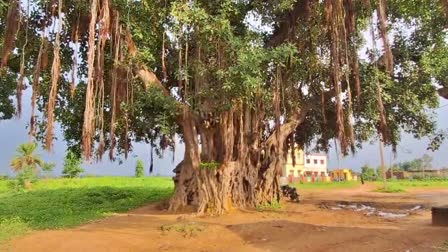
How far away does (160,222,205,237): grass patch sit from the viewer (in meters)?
9.31

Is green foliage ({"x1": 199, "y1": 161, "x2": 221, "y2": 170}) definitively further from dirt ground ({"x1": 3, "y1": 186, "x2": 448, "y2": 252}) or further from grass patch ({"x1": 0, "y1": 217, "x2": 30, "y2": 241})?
grass patch ({"x1": 0, "y1": 217, "x2": 30, "y2": 241})

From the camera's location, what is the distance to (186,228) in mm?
9523

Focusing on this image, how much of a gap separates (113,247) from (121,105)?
3.89m

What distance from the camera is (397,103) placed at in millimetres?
14375

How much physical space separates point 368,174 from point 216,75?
148ft

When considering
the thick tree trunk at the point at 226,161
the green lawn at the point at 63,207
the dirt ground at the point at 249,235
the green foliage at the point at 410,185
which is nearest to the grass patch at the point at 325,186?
the green foliage at the point at 410,185

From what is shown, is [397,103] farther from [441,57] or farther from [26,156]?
[26,156]

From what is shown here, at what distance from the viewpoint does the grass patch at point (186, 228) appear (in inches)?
367

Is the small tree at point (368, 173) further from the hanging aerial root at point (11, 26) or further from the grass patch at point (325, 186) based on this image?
the hanging aerial root at point (11, 26)

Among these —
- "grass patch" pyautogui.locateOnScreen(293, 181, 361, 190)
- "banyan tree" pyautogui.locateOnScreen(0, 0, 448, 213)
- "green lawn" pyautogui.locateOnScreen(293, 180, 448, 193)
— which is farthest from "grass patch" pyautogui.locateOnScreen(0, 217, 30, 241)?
"green lawn" pyautogui.locateOnScreen(293, 180, 448, 193)

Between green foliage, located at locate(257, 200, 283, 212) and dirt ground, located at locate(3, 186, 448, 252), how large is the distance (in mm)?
968

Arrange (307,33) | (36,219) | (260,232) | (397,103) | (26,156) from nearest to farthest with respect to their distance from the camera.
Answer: (260,232) < (307,33) < (36,219) < (397,103) < (26,156)

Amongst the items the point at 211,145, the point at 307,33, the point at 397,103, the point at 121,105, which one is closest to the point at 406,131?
the point at 397,103

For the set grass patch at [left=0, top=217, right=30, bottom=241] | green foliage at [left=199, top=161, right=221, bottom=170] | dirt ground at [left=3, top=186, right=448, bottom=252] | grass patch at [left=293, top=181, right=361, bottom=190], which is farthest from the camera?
grass patch at [left=293, top=181, right=361, bottom=190]
